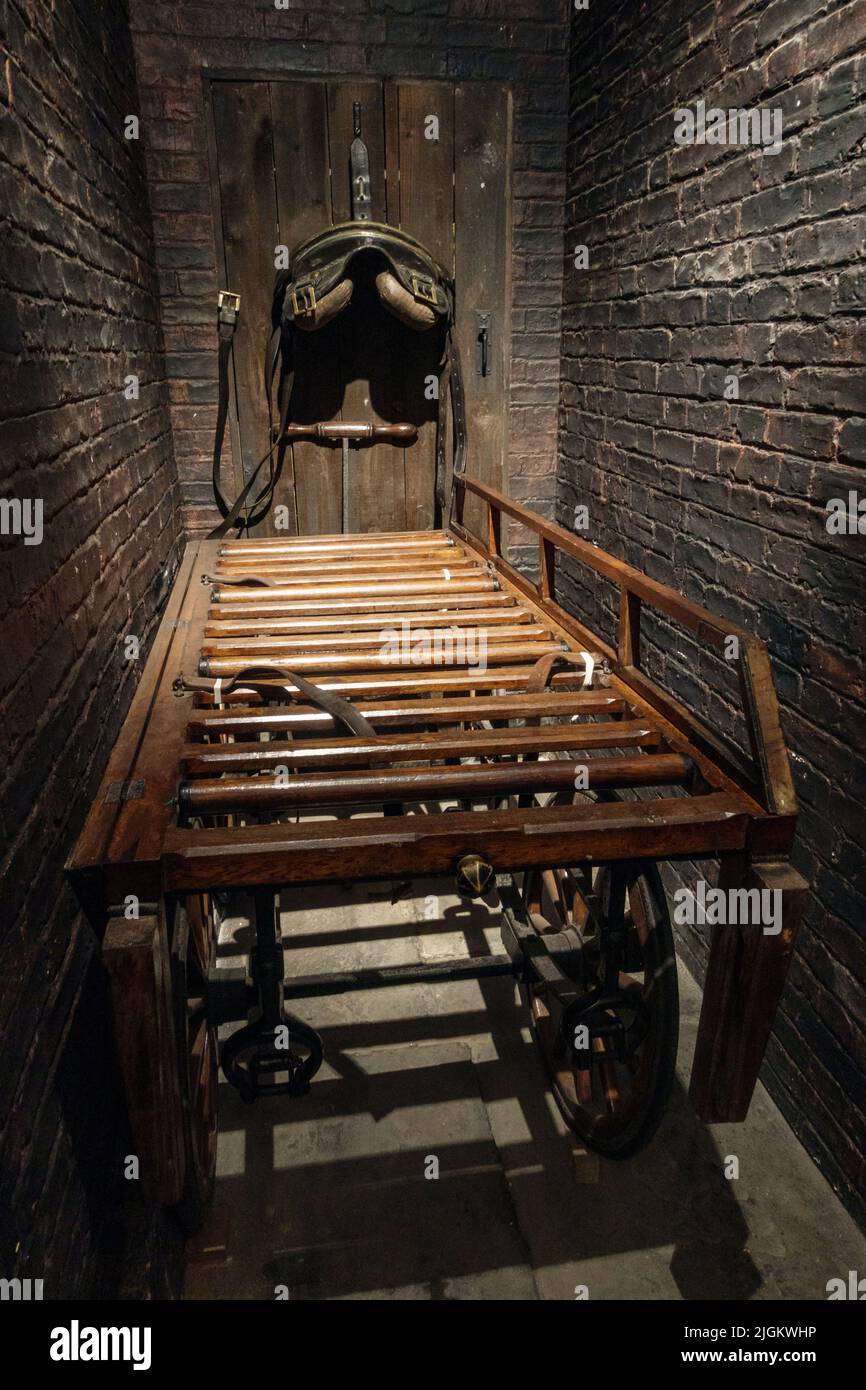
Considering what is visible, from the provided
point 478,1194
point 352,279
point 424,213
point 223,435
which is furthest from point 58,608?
point 424,213

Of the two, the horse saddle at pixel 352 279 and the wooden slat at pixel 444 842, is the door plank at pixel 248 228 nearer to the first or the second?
the horse saddle at pixel 352 279

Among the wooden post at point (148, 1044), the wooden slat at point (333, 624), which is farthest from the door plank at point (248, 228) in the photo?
the wooden post at point (148, 1044)

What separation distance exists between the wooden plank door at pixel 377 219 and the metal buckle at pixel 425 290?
425mm

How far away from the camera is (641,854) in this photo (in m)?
1.54

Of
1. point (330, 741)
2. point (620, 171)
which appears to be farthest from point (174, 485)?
point (330, 741)

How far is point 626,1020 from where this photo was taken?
2.57 metres

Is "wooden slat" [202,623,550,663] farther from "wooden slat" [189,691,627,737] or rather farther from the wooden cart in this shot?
"wooden slat" [189,691,627,737]

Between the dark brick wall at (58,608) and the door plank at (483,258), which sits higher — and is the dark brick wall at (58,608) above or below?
below

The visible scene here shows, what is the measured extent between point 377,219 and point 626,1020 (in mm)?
3759

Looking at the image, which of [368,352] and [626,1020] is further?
[368,352]

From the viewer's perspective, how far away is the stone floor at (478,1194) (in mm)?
2004

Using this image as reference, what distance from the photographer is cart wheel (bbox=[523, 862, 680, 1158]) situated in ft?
6.49

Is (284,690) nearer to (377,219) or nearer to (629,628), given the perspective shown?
(629,628)

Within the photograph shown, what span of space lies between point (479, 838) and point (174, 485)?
330 cm
